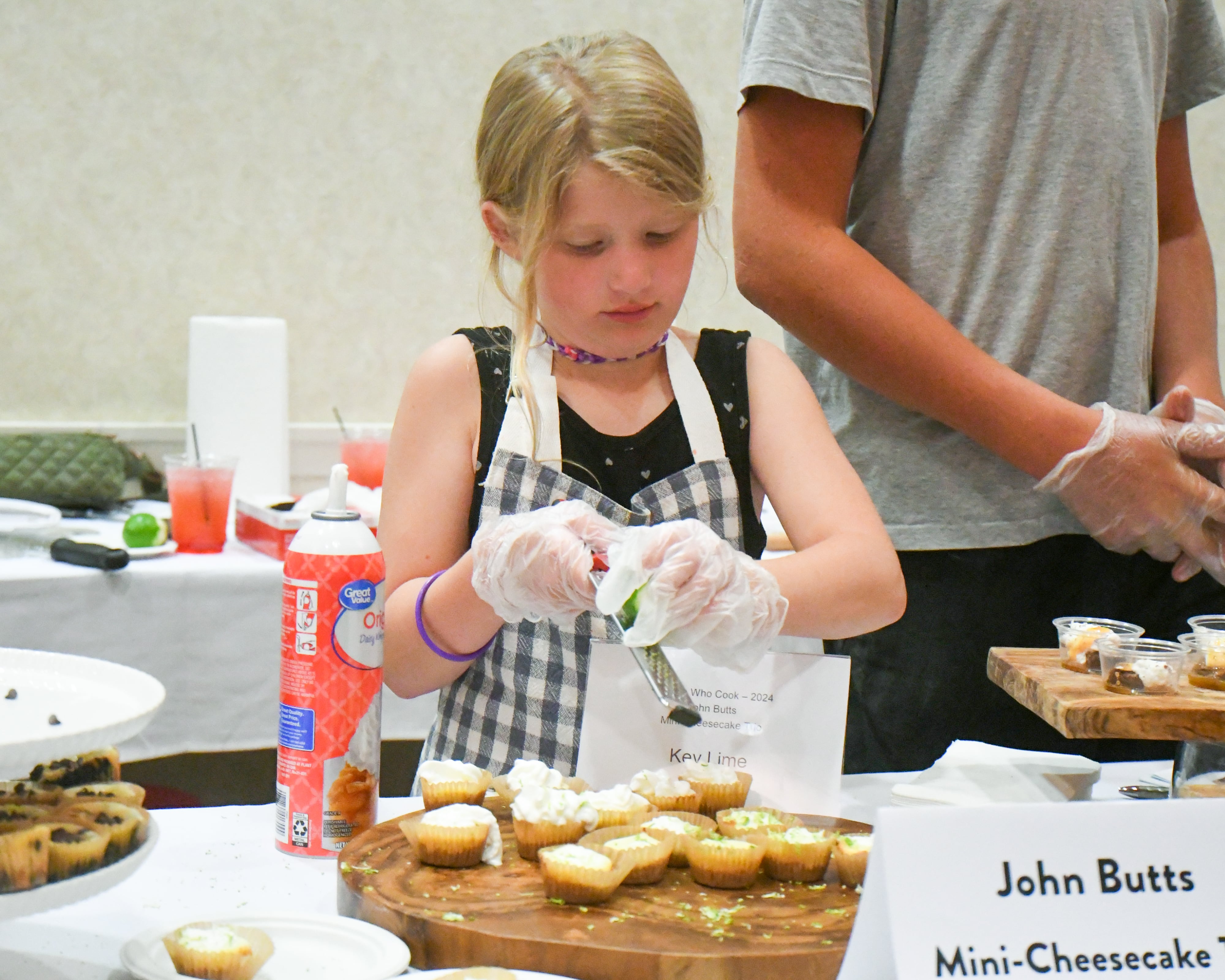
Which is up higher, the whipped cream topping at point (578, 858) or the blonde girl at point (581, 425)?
the blonde girl at point (581, 425)

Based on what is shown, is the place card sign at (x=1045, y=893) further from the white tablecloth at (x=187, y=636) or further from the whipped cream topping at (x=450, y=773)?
the white tablecloth at (x=187, y=636)

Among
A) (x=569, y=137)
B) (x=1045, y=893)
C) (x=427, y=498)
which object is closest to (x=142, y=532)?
(x=427, y=498)

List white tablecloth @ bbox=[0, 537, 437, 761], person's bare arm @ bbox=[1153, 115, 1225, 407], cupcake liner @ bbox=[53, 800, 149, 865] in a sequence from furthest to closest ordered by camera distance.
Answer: white tablecloth @ bbox=[0, 537, 437, 761]
person's bare arm @ bbox=[1153, 115, 1225, 407]
cupcake liner @ bbox=[53, 800, 149, 865]

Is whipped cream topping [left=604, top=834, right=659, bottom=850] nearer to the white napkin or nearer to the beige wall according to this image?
the white napkin

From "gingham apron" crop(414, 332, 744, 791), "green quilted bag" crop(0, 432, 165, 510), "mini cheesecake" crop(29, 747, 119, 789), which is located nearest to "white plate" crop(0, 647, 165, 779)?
"mini cheesecake" crop(29, 747, 119, 789)

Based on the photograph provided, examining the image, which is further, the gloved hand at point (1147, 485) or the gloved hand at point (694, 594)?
the gloved hand at point (1147, 485)

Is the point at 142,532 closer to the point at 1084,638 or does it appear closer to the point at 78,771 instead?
the point at 78,771

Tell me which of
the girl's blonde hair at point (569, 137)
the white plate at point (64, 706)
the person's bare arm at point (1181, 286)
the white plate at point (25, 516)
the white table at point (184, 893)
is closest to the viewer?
the white plate at point (64, 706)

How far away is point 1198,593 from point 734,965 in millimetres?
1051

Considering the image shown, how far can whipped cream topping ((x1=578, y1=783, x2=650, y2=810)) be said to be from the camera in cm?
98

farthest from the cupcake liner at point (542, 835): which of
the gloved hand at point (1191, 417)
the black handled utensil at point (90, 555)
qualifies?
the black handled utensil at point (90, 555)

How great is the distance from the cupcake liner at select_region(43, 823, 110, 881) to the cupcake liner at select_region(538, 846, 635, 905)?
30 centimetres

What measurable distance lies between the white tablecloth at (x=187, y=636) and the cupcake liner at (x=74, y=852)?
5.11 feet

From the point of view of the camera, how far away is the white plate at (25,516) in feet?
7.68
